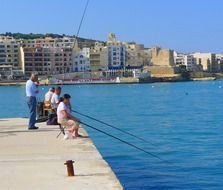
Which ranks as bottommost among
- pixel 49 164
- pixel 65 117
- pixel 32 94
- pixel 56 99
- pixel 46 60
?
pixel 49 164

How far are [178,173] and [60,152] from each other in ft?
13.7

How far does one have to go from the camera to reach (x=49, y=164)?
10.6 metres

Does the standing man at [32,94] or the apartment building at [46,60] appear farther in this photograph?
the apartment building at [46,60]

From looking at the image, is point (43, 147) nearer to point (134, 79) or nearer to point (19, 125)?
point (19, 125)

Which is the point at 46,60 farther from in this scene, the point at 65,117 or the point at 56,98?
the point at 65,117

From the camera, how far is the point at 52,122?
58.6ft

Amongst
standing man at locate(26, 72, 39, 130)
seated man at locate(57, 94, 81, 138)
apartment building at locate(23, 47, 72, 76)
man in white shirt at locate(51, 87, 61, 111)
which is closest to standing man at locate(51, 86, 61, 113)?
man in white shirt at locate(51, 87, 61, 111)

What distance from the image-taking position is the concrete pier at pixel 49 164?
8.81 m

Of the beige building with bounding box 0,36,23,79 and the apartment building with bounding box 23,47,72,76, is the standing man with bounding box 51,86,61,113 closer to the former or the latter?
the apartment building with bounding box 23,47,72,76

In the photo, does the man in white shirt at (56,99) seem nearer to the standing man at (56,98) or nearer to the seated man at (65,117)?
the standing man at (56,98)

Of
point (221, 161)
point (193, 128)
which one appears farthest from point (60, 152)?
point (193, 128)

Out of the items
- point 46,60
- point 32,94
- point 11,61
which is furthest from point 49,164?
point 11,61

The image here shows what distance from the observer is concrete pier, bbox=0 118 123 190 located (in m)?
8.81

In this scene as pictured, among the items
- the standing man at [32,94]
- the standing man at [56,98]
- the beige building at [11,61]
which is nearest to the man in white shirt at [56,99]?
the standing man at [56,98]
